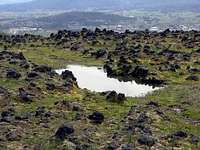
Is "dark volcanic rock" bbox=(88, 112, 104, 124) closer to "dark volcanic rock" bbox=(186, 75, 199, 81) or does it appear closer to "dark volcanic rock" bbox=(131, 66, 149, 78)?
"dark volcanic rock" bbox=(186, 75, 199, 81)

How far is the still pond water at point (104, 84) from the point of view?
8282cm

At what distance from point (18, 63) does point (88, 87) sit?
18.0 meters

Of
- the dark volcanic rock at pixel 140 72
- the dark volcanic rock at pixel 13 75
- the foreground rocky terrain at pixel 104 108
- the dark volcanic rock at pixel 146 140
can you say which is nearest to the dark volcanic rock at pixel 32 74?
the foreground rocky terrain at pixel 104 108

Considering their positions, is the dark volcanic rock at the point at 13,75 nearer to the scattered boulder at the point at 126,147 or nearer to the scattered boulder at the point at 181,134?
the scattered boulder at the point at 181,134

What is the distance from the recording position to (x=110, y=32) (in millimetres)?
179375

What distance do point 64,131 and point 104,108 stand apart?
14349 millimetres

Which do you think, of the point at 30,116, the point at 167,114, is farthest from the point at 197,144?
the point at 30,116

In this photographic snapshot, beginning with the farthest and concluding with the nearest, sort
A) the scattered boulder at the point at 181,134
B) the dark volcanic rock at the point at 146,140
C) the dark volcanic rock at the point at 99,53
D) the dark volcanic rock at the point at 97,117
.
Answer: the dark volcanic rock at the point at 99,53 → the dark volcanic rock at the point at 97,117 → the scattered boulder at the point at 181,134 → the dark volcanic rock at the point at 146,140

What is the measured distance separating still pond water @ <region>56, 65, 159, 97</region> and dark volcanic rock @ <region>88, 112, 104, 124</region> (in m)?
21.6

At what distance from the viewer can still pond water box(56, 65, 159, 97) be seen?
82.8 metres

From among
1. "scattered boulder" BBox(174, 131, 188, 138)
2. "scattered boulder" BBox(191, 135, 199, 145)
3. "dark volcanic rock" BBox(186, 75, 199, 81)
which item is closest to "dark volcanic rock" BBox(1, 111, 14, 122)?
"scattered boulder" BBox(174, 131, 188, 138)

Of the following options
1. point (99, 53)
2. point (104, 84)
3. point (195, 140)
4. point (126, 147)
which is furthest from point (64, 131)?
point (99, 53)

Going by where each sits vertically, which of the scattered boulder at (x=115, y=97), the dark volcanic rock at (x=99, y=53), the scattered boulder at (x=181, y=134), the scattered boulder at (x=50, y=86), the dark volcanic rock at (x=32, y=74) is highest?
the dark volcanic rock at (x=32, y=74)

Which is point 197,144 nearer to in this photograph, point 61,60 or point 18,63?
point 18,63
